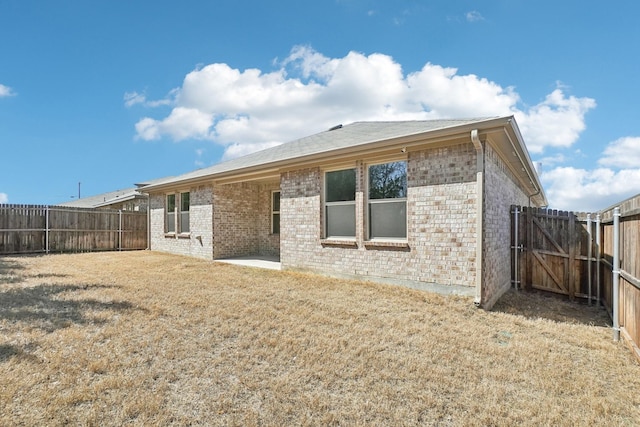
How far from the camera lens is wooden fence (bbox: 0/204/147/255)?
→ 13.7 meters

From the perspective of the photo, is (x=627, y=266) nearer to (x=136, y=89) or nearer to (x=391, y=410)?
(x=391, y=410)

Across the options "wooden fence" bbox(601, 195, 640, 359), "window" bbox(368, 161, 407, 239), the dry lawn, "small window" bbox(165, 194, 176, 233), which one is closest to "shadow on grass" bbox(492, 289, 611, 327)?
the dry lawn

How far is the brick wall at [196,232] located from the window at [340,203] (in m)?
5.54

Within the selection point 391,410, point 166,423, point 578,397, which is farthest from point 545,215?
point 166,423

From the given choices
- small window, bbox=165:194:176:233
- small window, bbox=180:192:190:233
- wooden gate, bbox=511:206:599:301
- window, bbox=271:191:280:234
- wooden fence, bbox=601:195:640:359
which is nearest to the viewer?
wooden fence, bbox=601:195:640:359

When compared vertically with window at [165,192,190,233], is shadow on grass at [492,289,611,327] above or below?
below

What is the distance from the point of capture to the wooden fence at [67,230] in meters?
13.7

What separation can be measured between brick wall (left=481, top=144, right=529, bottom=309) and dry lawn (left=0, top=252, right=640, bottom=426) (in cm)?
62

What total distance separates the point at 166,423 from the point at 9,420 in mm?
1154

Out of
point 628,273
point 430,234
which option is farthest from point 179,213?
point 628,273

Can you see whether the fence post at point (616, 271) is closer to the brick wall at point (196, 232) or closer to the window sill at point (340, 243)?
the window sill at point (340, 243)

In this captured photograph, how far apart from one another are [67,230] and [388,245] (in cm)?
1533

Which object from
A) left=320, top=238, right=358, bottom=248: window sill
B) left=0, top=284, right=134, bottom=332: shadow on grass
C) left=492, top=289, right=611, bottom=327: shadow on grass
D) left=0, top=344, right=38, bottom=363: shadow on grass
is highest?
left=320, top=238, right=358, bottom=248: window sill

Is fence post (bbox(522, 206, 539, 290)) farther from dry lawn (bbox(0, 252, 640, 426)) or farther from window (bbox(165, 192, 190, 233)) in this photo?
window (bbox(165, 192, 190, 233))
